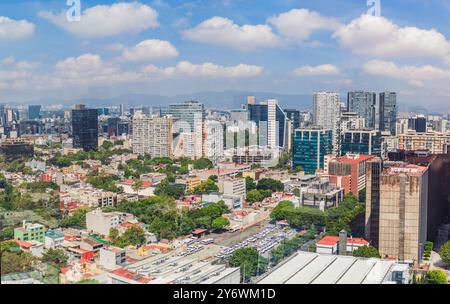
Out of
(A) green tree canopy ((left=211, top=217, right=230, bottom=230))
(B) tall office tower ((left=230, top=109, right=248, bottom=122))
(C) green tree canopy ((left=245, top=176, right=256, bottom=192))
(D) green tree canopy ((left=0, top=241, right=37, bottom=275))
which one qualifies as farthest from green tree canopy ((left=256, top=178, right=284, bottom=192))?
(D) green tree canopy ((left=0, top=241, right=37, bottom=275))

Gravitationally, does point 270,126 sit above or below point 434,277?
above

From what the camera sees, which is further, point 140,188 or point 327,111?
point 327,111

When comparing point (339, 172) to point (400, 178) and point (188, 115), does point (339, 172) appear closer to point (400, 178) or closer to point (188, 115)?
point (400, 178)

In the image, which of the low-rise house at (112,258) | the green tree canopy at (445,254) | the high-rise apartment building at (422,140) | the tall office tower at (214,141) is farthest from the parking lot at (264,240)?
the tall office tower at (214,141)

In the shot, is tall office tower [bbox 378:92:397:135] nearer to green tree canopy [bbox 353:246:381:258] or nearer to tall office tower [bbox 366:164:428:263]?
tall office tower [bbox 366:164:428:263]

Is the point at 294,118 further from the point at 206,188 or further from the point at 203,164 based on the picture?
the point at 206,188

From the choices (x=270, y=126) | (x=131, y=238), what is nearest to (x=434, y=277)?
(x=131, y=238)
